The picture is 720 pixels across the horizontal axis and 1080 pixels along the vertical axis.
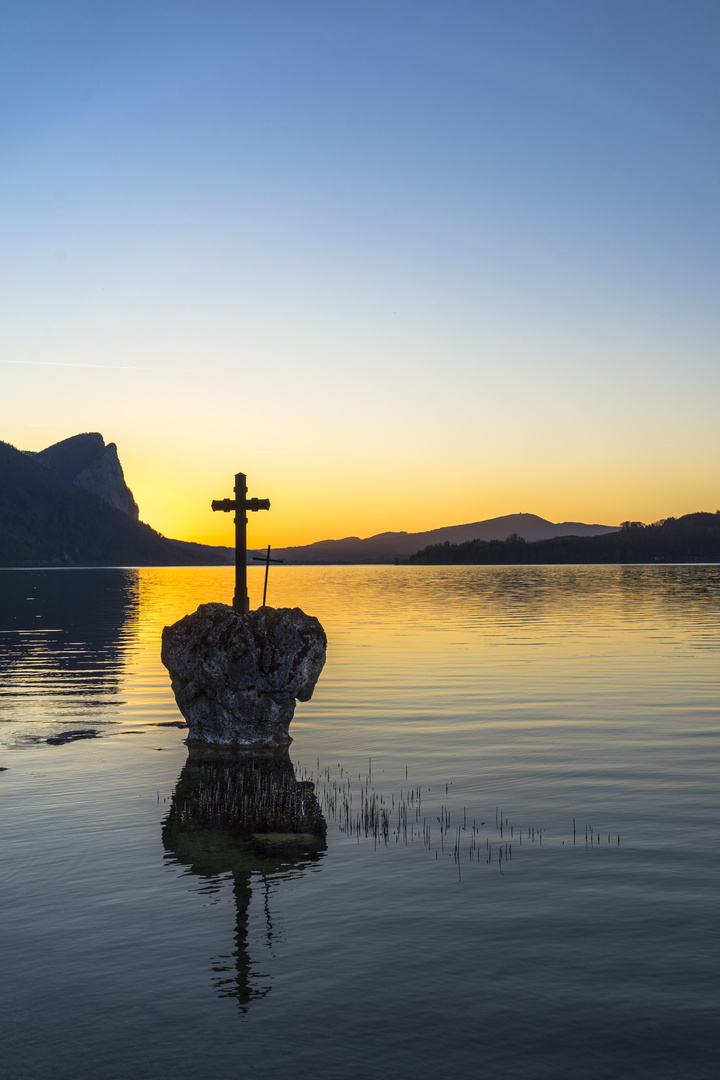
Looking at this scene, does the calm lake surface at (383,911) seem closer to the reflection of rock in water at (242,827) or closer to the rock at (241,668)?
the reflection of rock in water at (242,827)

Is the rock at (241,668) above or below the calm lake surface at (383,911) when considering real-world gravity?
above

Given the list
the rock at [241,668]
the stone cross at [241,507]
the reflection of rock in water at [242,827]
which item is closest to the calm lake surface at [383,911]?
the reflection of rock in water at [242,827]

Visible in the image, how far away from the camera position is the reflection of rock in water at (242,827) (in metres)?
10.2

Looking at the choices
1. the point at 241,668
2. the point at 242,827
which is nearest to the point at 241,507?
the point at 241,668

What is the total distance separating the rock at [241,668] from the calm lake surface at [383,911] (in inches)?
46.0

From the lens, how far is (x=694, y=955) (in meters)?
9.38

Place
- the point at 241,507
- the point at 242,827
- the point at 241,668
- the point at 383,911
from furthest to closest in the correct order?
1. the point at 241,507
2. the point at 241,668
3. the point at 242,827
4. the point at 383,911

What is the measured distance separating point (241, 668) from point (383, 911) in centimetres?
1039

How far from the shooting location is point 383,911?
1061 centimetres

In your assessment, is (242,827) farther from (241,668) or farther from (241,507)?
(241,507)

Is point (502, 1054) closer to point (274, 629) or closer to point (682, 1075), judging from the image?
point (682, 1075)

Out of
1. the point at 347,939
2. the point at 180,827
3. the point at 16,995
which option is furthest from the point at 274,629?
the point at 16,995

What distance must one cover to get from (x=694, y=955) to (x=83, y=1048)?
20.1 feet

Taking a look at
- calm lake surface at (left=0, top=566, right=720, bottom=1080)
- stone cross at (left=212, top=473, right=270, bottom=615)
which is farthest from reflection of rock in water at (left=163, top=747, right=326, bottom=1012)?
stone cross at (left=212, top=473, right=270, bottom=615)
